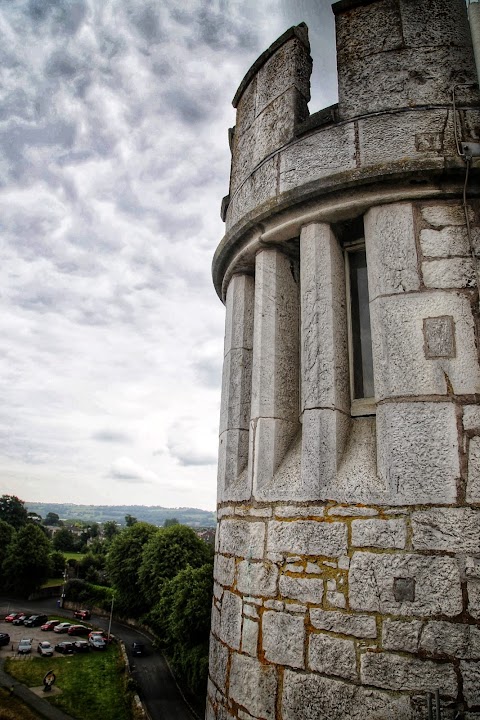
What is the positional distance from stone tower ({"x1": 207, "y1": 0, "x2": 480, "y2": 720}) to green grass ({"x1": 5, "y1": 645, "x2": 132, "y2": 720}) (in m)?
21.4

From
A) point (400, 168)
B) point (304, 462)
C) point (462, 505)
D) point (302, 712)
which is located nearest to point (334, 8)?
point (400, 168)

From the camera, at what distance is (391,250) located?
2.83 m

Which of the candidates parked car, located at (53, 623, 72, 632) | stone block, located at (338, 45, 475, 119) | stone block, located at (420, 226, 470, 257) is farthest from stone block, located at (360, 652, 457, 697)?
parked car, located at (53, 623, 72, 632)

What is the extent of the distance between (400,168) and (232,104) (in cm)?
247

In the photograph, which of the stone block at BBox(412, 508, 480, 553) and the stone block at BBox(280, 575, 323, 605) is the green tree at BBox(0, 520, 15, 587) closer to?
the stone block at BBox(280, 575, 323, 605)

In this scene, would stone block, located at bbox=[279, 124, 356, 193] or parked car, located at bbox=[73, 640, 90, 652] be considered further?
parked car, located at bbox=[73, 640, 90, 652]

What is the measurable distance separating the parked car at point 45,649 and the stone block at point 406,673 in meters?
32.8

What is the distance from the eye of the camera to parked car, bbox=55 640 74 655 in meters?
28.7

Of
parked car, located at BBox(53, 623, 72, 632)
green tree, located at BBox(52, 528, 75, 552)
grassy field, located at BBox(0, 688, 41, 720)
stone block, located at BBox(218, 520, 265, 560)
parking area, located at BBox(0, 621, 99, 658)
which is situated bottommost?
parking area, located at BBox(0, 621, 99, 658)

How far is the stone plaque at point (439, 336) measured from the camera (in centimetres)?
255

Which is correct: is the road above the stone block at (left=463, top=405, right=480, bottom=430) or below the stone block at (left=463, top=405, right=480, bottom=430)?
below

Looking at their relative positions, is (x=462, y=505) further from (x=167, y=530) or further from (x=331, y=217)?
(x=167, y=530)

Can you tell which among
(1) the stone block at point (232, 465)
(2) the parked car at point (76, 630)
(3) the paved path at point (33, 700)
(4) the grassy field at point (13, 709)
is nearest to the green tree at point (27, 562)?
(2) the parked car at point (76, 630)

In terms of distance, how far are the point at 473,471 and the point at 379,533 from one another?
1.88 feet
